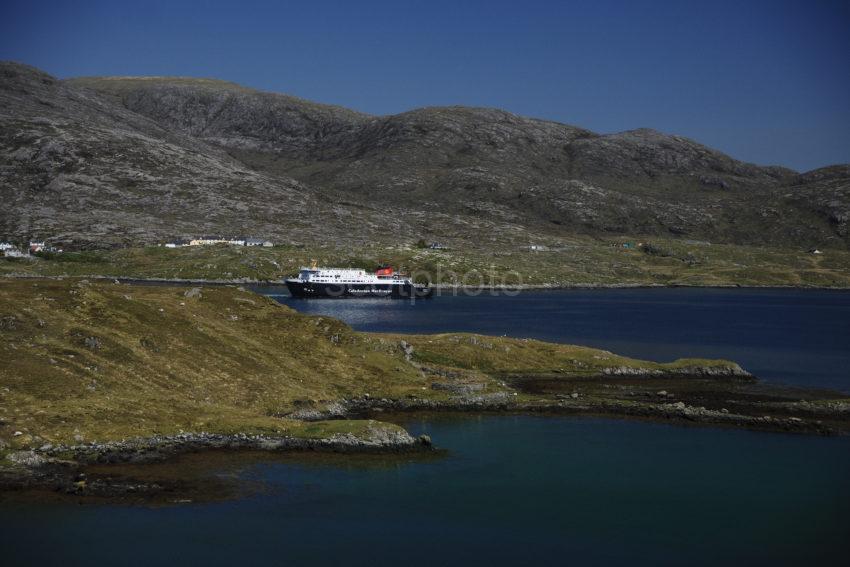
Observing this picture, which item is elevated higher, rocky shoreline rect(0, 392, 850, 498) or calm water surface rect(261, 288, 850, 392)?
calm water surface rect(261, 288, 850, 392)

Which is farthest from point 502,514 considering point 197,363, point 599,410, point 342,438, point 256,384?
point 197,363

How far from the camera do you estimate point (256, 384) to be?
6244cm

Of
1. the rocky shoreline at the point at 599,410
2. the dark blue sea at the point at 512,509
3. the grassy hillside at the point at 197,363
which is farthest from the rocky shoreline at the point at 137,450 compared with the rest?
the rocky shoreline at the point at 599,410

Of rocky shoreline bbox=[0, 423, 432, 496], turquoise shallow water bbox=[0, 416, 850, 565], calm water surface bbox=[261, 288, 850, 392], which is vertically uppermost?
calm water surface bbox=[261, 288, 850, 392]

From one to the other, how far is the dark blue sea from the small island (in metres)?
3.17

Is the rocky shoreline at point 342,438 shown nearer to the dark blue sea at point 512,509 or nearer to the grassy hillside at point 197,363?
the grassy hillside at point 197,363

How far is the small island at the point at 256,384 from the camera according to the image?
4809cm

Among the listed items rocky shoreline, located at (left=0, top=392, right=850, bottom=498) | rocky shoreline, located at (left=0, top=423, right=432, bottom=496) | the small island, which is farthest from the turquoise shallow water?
the small island

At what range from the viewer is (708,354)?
115 meters

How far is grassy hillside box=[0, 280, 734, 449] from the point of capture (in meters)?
49.9

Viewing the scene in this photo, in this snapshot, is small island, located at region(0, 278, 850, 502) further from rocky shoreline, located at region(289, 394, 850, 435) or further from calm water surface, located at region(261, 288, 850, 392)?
calm water surface, located at region(261, 288, 850, 392)

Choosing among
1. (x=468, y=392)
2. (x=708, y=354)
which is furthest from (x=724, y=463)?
(x=708, y=354)

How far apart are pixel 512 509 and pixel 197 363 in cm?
3055

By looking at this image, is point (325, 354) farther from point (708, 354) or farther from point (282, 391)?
point (708, 354)
